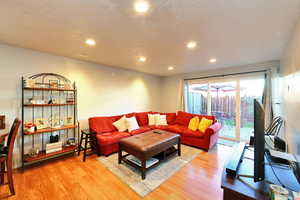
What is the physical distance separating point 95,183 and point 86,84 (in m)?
2.43

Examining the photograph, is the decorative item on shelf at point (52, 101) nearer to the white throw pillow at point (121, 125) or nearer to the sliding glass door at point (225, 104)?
the white throw pillow at point (121, 125)

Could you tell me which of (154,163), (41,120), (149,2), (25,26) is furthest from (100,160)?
(149,2)

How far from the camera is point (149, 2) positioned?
4.32 ft

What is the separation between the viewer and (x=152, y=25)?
5.73 ft

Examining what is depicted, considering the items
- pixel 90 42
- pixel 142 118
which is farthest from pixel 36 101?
pixel 142 118

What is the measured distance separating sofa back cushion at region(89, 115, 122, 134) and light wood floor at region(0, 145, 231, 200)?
823 mm

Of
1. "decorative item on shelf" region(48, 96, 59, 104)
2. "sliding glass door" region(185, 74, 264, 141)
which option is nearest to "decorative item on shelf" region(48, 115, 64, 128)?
"decorative item on shelf" region(48, 96, 59, 104)

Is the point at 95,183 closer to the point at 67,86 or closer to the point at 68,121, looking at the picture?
the point at 68,121

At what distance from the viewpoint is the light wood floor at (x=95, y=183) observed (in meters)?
1.79

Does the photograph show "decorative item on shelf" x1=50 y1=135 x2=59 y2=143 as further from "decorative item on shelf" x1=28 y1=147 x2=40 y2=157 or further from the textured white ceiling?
the textured white ceiling

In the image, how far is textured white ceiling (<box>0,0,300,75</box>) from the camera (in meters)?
1.38

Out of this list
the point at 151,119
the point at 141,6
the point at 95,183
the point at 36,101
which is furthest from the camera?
the point at 151,119

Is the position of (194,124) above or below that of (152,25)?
below

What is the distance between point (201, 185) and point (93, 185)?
1727 millimetres
